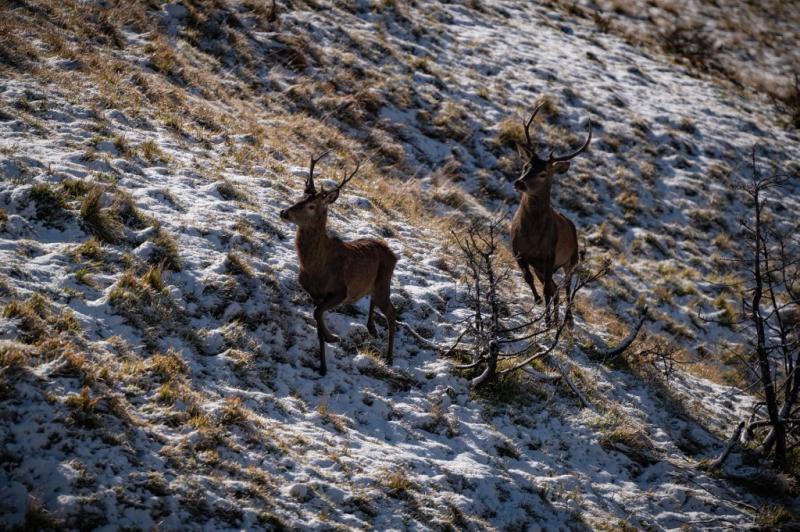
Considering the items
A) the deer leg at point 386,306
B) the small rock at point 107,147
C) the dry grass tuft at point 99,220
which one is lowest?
the deer leg at point 386,306

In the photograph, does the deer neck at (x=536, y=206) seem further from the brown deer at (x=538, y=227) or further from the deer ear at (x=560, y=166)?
the deer ear at (x=560, y=166)

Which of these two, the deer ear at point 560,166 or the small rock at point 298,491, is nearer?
the small rock at point 298,491

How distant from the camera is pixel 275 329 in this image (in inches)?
312

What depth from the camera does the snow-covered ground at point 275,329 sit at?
560 centimetres

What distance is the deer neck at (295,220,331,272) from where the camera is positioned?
7.86 metres

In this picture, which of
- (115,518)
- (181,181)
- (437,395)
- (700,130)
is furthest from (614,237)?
(115,518)

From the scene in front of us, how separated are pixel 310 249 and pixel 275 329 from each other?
102 cm

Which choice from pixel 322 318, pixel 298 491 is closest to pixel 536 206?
pixel 322 318

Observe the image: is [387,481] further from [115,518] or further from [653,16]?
[653,16]

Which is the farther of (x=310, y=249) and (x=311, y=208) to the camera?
(x=310, y=249)

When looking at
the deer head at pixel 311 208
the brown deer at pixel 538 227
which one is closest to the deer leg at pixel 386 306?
the deer head at pixel 311 208

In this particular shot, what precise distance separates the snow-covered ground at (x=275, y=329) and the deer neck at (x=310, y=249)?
0.78 metres

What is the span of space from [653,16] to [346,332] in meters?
25.3

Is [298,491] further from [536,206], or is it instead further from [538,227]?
[536,206]
